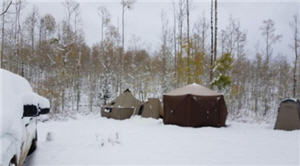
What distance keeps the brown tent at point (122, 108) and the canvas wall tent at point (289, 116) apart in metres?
8.68

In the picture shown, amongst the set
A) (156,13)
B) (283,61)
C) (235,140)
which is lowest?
(235,140)

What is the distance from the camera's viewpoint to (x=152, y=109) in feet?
47.9

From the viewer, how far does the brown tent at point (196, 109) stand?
1127cm

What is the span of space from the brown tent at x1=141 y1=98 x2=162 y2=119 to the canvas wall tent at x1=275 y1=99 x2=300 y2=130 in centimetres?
668

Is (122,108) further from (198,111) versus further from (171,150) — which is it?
(171,150)

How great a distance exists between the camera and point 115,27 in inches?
1057

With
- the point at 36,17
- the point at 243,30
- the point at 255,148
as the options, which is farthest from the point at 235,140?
the point at 36,17

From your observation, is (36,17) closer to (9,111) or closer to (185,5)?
(185,5)

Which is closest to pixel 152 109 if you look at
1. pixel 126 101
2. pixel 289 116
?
pixel 126 101

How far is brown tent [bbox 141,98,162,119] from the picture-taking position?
47.7 ft

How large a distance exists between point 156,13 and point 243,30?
10.5 m

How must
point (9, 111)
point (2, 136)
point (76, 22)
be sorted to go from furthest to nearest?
1. point (76, 22)
2. point (9, 111)
3. point (2, 136)

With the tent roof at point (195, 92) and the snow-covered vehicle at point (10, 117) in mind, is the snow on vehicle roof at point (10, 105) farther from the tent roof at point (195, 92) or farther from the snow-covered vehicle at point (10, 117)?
the tent roof at point (195, 92)

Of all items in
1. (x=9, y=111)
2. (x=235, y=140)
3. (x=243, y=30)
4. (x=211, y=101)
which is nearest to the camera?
(x=9, y=111)
